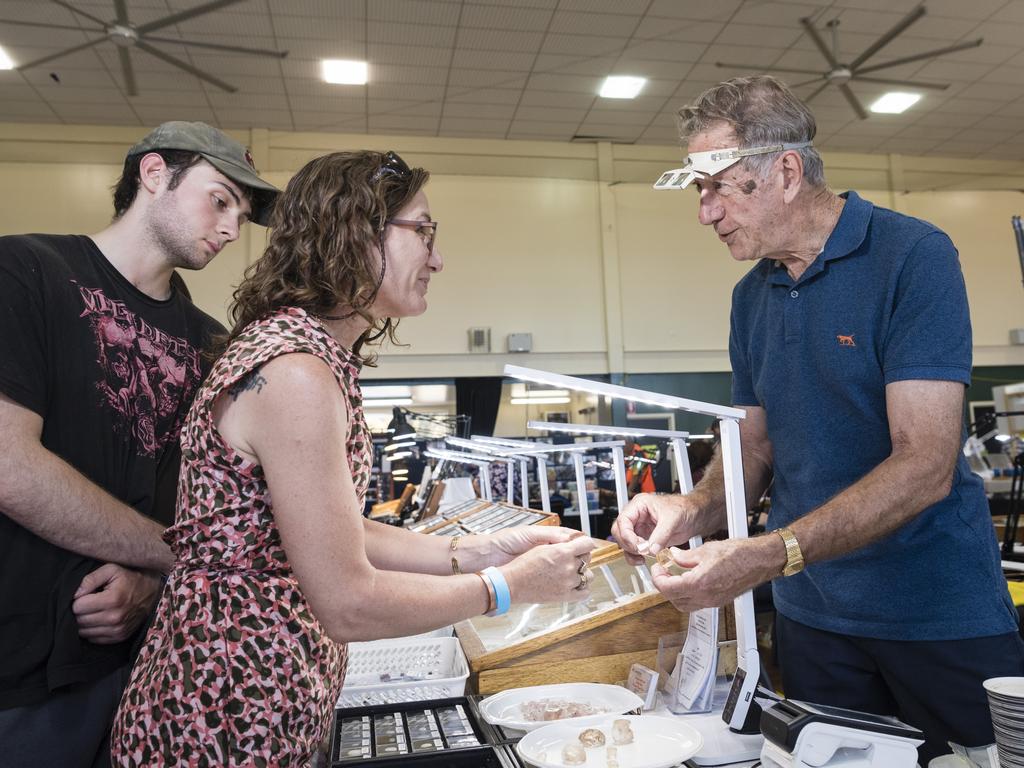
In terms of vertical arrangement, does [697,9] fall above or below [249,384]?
above

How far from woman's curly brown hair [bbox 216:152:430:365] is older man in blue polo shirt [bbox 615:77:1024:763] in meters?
0.77

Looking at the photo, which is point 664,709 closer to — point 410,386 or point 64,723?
point 64,723

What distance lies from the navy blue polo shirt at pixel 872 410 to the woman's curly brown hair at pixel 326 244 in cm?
94

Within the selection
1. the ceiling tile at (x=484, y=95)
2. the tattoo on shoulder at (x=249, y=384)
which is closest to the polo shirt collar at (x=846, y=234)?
the tattoo on shoulder at (x=249, y=384)

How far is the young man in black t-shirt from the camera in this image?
57.9 inches

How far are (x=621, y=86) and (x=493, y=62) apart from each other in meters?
1.69

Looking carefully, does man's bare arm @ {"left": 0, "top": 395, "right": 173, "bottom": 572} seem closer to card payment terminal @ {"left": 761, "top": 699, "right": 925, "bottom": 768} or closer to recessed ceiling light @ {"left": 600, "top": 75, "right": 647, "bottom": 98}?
card payment terminal @ {"left": 761, "top": 699, "right": 925, "bottom": 768}

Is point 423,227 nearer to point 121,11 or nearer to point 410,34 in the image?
point 121,11

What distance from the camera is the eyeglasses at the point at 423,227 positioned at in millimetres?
1485

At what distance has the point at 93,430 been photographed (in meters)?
1.63

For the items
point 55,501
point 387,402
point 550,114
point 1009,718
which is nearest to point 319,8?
point 550,114

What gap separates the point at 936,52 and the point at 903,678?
26.1 ft

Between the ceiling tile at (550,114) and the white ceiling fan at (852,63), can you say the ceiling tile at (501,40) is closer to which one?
the ceiling tile at (550,114)

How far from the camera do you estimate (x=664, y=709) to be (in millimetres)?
1624
